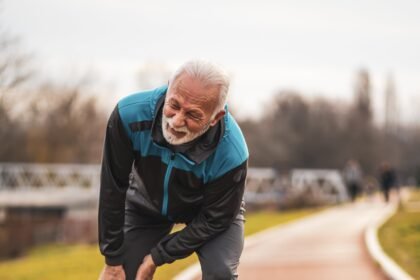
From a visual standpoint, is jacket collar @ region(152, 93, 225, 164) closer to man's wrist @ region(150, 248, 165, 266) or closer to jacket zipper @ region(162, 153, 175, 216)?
jacket zipper @ region(162, 153, 175, 216)

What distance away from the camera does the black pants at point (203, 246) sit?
4.39 m

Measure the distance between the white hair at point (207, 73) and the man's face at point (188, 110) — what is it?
0.07 ft

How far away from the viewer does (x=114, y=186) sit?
4406 millimetres

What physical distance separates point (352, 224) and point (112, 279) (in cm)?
1554

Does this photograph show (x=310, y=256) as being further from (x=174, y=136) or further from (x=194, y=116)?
(x=194, y=116)

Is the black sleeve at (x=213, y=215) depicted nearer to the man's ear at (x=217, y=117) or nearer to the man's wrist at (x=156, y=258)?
the man's wrist at (x=156, y=258)

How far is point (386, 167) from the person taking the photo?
32594mm

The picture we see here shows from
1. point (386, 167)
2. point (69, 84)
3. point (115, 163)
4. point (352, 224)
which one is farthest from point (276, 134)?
point (115, 163)

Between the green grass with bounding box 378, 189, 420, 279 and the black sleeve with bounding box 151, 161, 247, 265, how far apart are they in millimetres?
4947

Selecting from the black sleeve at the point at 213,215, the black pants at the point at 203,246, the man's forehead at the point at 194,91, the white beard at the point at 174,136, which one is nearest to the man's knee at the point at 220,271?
the black pants at the point at 203,246

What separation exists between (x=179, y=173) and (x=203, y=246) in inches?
18.9

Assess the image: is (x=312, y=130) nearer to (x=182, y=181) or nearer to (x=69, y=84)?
(x=69, y=84)

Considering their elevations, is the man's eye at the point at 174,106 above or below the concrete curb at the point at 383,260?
above

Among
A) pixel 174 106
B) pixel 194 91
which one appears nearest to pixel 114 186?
pixel 174 106
